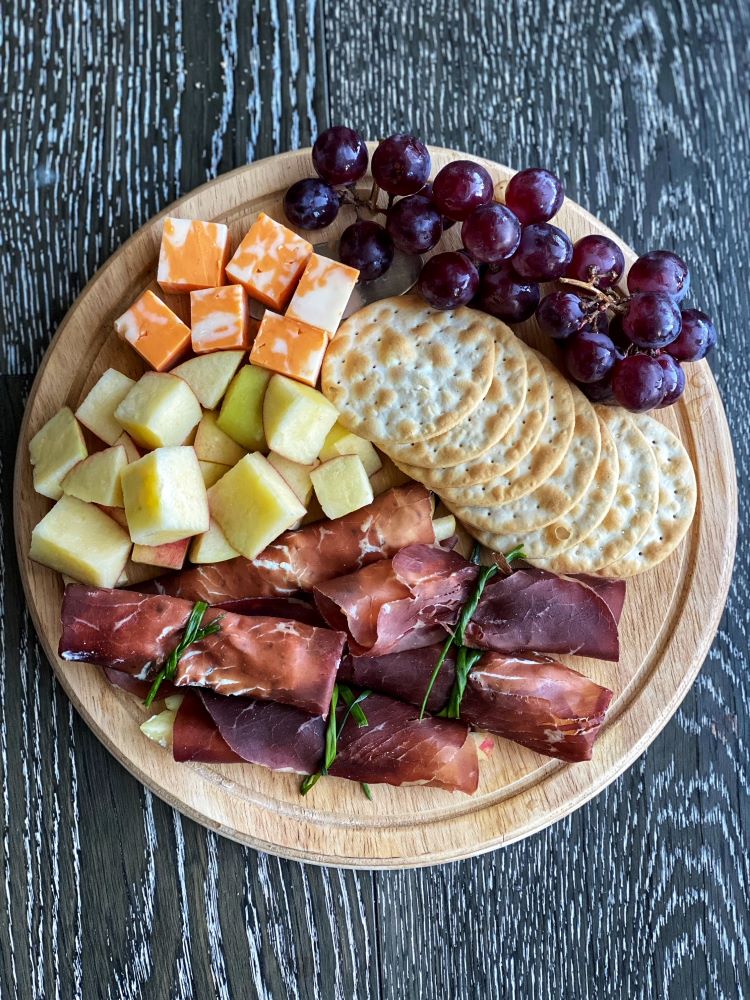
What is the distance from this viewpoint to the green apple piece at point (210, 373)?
166 cm

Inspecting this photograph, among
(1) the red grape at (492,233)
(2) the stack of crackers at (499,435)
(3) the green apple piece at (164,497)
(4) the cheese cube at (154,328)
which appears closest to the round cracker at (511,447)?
(2) the stack of crackers at (499,435)

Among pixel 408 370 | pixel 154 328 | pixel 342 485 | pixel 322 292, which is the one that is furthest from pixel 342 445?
pixel 154 328

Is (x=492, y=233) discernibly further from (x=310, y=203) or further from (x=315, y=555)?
(x=315, y=555)

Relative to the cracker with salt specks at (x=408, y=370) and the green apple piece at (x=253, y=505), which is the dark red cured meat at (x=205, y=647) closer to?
the green apple piece at (x=253, y=505)

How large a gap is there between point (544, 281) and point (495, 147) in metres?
0.48

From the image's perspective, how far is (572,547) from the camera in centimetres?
171

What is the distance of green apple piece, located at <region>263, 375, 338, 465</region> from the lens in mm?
1608

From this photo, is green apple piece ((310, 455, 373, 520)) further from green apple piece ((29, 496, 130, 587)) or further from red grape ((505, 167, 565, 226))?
red grape ((505, 167, 565, 226))

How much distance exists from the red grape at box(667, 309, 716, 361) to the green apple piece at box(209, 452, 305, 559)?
80cm

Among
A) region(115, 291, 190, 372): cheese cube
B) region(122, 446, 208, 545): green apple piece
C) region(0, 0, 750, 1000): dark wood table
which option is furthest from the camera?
region(0, 0, 750, 1000): dark wood table

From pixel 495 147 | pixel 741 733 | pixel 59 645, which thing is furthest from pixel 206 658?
pixel 495 147

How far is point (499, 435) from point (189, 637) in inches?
27.9

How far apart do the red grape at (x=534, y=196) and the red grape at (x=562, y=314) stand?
16 cm

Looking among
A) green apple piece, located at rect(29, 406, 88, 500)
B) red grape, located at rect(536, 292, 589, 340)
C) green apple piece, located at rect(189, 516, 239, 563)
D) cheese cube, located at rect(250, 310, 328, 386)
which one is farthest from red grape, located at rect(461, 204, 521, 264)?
green apple piece, located at rect(29, 406, 88, 500)
